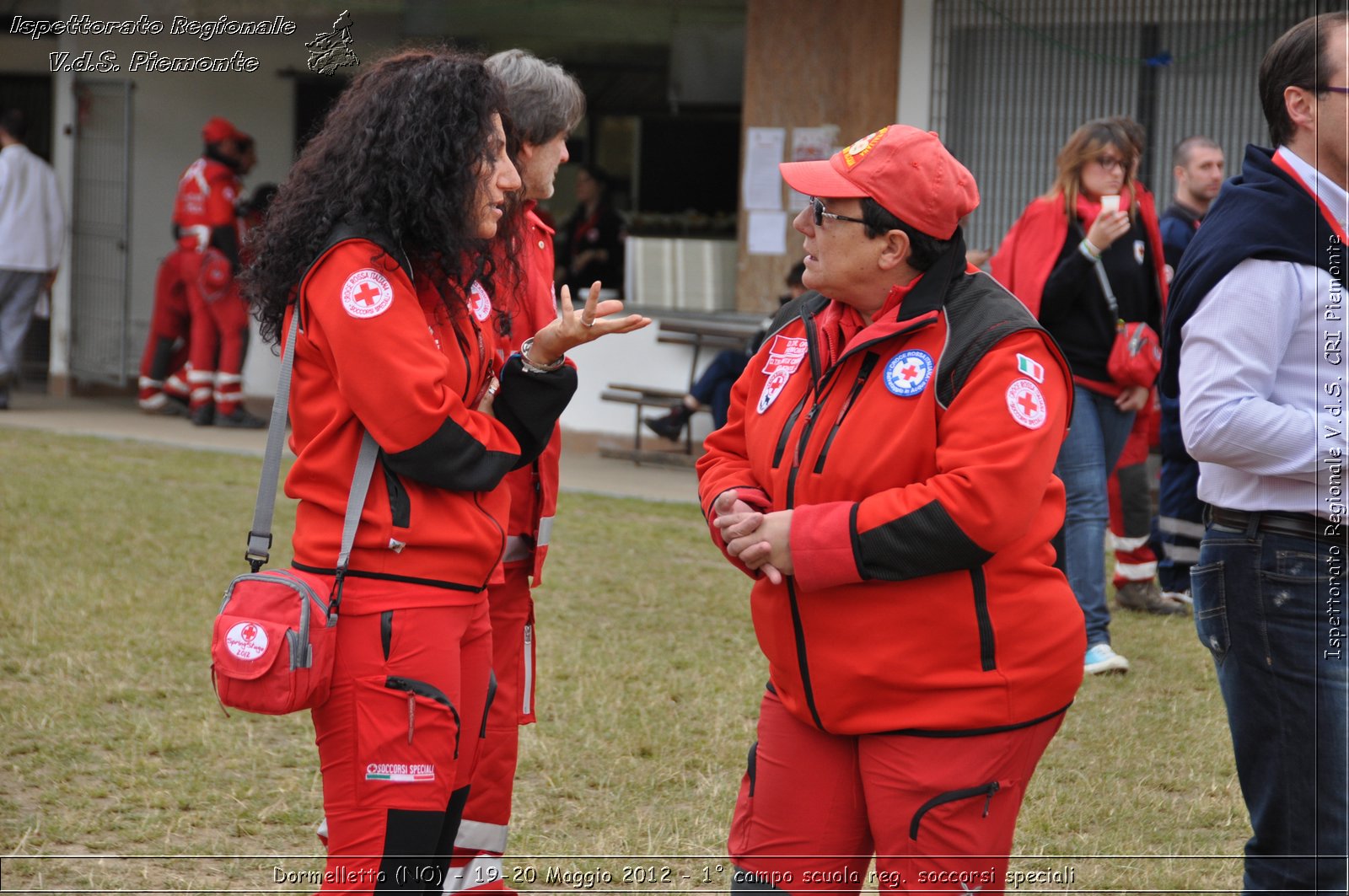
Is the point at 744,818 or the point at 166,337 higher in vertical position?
the point at 166,337

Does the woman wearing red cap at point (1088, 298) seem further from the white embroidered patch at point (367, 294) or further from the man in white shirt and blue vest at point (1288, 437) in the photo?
the white embroidered patch at point (367, 294)

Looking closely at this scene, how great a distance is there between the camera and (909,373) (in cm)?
249

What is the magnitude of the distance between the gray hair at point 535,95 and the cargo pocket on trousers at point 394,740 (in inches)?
51.8

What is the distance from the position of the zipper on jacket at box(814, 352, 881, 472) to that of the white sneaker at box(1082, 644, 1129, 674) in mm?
3559

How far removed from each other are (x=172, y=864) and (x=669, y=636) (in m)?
2.73

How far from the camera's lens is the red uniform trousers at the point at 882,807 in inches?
97.0

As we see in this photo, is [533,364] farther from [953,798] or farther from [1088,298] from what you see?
[1088,298]

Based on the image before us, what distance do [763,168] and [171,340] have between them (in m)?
5.60

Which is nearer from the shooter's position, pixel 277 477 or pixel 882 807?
pixel 882 807

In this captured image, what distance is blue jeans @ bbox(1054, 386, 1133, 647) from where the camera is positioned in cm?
570

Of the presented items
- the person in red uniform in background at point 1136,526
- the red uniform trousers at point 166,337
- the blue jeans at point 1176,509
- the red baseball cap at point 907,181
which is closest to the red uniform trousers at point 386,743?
the red baseball cap at point 907,181

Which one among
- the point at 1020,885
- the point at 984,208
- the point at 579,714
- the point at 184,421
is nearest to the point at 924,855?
the point at 1020,885

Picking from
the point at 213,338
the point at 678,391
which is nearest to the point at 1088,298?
the point at 678,391

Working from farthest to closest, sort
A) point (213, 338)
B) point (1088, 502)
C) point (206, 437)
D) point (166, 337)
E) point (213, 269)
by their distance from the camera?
point (166, 337) → point (213, 338) → point (213, 269) → point (206, 437) → point (1088, 502)
